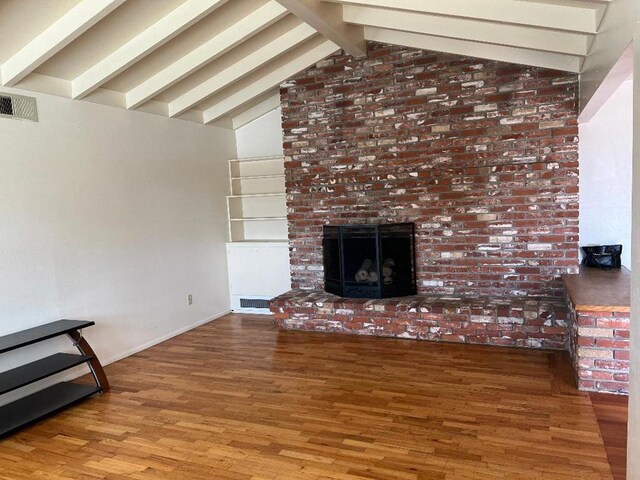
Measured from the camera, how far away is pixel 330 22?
385 centimetres

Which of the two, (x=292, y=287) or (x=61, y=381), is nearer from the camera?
(x=61, y=381)

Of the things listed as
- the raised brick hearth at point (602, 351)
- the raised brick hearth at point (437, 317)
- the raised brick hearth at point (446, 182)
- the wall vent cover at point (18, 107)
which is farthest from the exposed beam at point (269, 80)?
the raised brick hearth at point (602, 351)

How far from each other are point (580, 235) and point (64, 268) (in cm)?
447

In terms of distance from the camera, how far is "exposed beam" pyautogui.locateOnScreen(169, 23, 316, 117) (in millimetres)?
4301

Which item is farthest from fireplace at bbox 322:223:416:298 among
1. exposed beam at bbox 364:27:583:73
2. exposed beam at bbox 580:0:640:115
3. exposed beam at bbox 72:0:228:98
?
exposed beam at bbox 72:0:228:98

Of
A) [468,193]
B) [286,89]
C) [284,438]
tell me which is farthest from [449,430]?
[286,89]

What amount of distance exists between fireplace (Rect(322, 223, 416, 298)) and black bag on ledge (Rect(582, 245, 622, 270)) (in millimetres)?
1591

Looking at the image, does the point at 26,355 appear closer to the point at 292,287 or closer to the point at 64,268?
the point at 64,268

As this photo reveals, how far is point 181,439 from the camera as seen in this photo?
2.72 m

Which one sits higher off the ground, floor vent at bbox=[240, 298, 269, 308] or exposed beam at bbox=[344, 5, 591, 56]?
exposed beam at bbox=[344, 5, 591, 56]

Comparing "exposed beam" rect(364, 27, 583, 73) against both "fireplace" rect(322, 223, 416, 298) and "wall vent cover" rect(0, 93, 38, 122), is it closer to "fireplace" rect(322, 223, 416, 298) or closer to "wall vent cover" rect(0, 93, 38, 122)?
"fireplace" rect(322, 223, 416, 298)

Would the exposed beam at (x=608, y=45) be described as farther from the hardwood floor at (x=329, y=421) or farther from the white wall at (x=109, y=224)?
the white wall at (x=109, y=224)

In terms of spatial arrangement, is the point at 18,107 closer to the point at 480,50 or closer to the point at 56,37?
the point at 56,37

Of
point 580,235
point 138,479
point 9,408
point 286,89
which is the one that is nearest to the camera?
point 138,479
